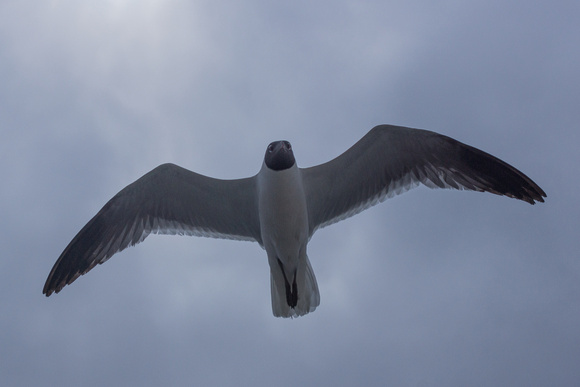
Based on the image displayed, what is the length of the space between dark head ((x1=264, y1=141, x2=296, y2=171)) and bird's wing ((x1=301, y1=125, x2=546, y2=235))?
1.67 feet

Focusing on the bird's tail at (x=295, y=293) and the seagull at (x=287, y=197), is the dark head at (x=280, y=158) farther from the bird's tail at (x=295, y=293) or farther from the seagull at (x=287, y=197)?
the bird's tail at (x=295, y=293)

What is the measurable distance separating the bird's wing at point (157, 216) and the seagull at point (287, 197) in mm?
14

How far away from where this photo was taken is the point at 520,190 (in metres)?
8.51

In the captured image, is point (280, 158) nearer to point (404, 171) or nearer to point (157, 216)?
point (404, 171)

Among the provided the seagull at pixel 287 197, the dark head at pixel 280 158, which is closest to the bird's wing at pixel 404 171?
the seagull at pixel 287 197

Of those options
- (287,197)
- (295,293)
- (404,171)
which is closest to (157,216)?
(287,197)

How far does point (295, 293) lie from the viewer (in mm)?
8797

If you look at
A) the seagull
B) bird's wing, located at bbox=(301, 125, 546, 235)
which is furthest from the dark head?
bird's wing, located at bbox=(301, 125, 546, 235)

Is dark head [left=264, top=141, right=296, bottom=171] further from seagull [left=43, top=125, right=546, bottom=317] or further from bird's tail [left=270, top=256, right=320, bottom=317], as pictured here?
bird's tail [left=270, top=256, right=320, bottom=317]

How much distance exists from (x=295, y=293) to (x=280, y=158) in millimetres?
1818

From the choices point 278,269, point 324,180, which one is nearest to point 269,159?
point 324,180

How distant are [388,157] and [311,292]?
6.67ft

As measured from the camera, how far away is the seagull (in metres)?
8.45

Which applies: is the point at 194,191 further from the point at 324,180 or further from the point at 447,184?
the point at 447,184
